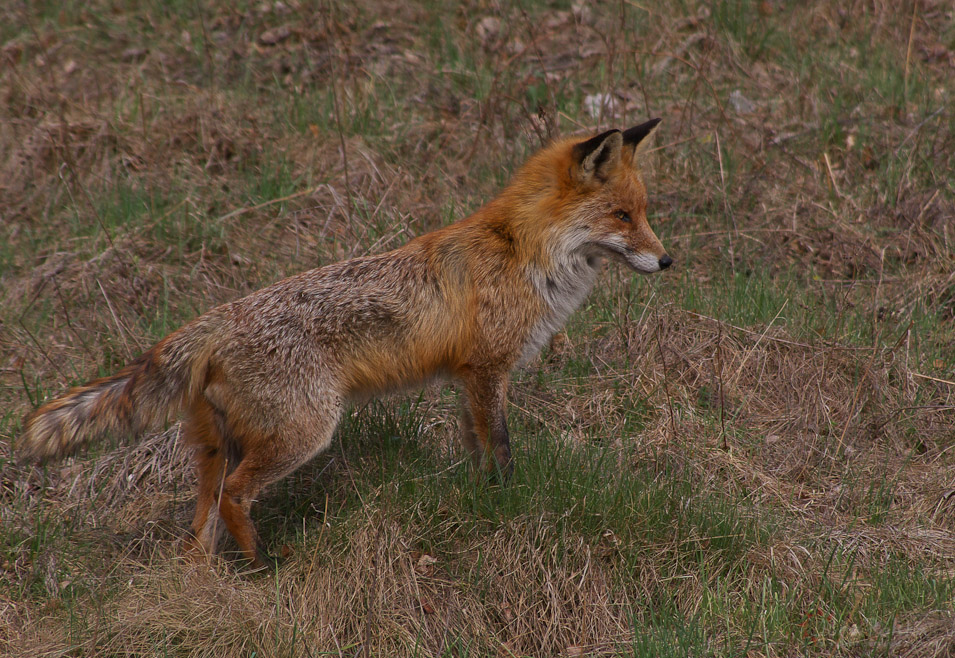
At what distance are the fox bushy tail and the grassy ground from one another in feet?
2.51

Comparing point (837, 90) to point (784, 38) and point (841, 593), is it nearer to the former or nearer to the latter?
point (784, 38)

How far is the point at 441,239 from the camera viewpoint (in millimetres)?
5418

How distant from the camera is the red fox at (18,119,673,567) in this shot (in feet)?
15.3

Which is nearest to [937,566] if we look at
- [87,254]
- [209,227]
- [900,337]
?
[900,337]

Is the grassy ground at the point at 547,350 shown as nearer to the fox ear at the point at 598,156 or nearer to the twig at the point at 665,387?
the twig at the point at 665,387

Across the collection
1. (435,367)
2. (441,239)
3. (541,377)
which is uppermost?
(441,239)

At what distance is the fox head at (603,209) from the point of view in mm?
5203

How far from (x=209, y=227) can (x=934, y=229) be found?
6.11 meters

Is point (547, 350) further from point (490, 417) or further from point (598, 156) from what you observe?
point (598, 156)

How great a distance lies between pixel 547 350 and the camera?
6645 millimetres

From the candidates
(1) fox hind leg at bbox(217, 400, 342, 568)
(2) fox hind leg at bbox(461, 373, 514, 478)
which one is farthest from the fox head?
(1) fox hind leg at bbox(217, 400, 342, 568)

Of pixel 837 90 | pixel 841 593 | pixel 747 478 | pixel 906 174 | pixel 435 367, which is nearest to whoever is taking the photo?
pixel 841 593

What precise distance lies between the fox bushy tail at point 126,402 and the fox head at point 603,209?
2150 millimetres

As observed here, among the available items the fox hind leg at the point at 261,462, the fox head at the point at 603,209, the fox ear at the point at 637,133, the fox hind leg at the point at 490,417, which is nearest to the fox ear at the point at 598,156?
the fox head at the point at 603,209
